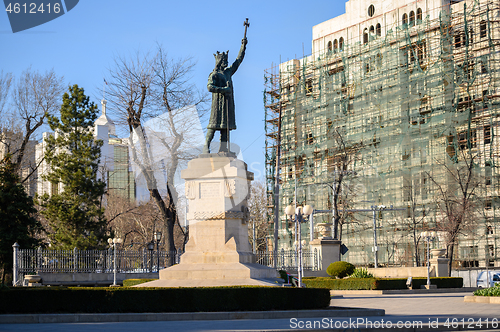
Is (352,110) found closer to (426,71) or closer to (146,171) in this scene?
(426,71)

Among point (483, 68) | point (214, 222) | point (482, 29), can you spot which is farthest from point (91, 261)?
point (482, 29)

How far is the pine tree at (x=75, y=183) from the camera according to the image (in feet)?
112

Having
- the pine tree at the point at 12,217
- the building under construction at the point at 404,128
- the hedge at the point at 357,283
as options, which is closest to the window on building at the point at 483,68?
the building under construction at the point at 404,128

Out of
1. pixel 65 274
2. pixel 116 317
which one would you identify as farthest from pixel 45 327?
pixel 65 274

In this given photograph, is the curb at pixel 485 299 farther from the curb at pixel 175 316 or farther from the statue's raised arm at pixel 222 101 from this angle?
the statue's raised arm at pixel 222 101

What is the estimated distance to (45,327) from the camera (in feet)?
39.2

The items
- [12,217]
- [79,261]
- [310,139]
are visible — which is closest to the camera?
[79,261]

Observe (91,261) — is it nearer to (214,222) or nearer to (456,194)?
(214,222)

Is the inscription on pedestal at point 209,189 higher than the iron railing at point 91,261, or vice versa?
the inscription on pedestal at point 209,189

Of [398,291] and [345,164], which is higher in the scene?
[345,164]

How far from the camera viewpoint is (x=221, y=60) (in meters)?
20.3

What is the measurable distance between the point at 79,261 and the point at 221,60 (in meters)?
14.6

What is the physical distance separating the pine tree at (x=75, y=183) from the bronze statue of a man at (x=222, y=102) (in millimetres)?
16771

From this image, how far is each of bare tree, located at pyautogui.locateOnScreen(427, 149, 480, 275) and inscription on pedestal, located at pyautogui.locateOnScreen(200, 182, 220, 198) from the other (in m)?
22.3
